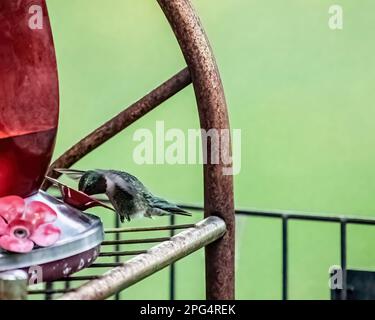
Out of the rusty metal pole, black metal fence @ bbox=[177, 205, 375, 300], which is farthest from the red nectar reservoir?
black metal fence @ bbox=[177, 205, 375, 300]

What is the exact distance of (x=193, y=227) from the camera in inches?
29.9

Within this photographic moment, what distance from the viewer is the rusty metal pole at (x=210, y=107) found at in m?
0.80

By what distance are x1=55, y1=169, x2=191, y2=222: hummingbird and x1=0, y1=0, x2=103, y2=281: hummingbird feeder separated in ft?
0.15

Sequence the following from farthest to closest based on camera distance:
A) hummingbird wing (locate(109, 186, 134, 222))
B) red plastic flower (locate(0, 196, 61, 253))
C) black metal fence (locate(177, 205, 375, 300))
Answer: black metal fence (locate(177, 205, 375, 300)), hummingbird wing (locate(109, 186, 134, 222)), red plastic flower (locate(0, 196, 61, 253))

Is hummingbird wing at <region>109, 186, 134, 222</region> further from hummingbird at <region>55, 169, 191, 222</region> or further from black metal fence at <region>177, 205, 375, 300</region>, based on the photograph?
black metal fence at <region>177, 205, 375, 300</region>

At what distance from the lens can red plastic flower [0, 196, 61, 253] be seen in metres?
0.58

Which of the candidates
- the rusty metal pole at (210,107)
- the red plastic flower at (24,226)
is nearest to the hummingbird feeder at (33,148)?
the red plastic flower at (24,226)

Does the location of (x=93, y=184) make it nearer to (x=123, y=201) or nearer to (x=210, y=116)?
A: (x=123, y=201)

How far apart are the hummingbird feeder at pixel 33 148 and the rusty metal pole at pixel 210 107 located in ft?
0.52

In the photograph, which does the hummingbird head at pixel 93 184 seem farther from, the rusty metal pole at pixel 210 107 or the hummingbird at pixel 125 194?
the rusty metal pole at pixel 210 107

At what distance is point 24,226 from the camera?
0.59m
